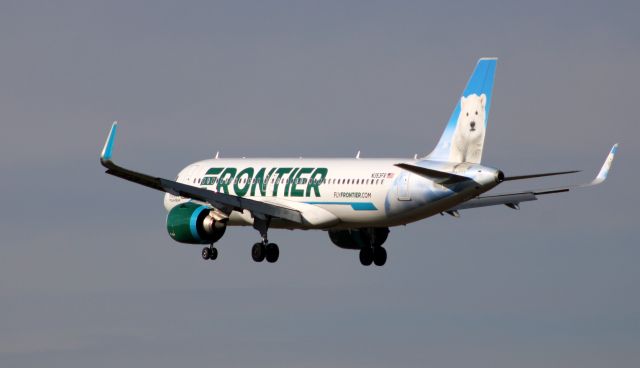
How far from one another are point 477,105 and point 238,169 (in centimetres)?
1584

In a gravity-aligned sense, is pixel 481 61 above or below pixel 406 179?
above

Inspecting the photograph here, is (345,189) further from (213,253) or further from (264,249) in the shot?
(213,253)

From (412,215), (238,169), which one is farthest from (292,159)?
(412,215)

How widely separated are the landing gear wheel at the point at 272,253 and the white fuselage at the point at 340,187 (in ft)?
4.77

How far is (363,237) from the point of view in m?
100

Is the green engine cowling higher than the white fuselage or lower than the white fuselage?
lower

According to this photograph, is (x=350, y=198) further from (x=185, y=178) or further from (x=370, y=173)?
(x=185, y=178)

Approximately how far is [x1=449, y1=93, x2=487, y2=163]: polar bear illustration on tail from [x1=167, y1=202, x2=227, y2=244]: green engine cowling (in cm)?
1292

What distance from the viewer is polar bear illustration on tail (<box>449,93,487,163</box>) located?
295 ft

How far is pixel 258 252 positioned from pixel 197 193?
5725 mm

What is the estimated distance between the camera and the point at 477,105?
9038 centimetres

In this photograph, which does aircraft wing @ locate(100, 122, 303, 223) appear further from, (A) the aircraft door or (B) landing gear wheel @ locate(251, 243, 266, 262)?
(A) the aircraft door

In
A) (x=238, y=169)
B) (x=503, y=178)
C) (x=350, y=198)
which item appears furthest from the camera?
(x=238, y=169)

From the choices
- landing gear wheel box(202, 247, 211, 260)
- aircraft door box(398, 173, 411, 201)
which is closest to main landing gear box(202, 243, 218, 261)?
landing gear wheel box(202, 247, 211, 260)
